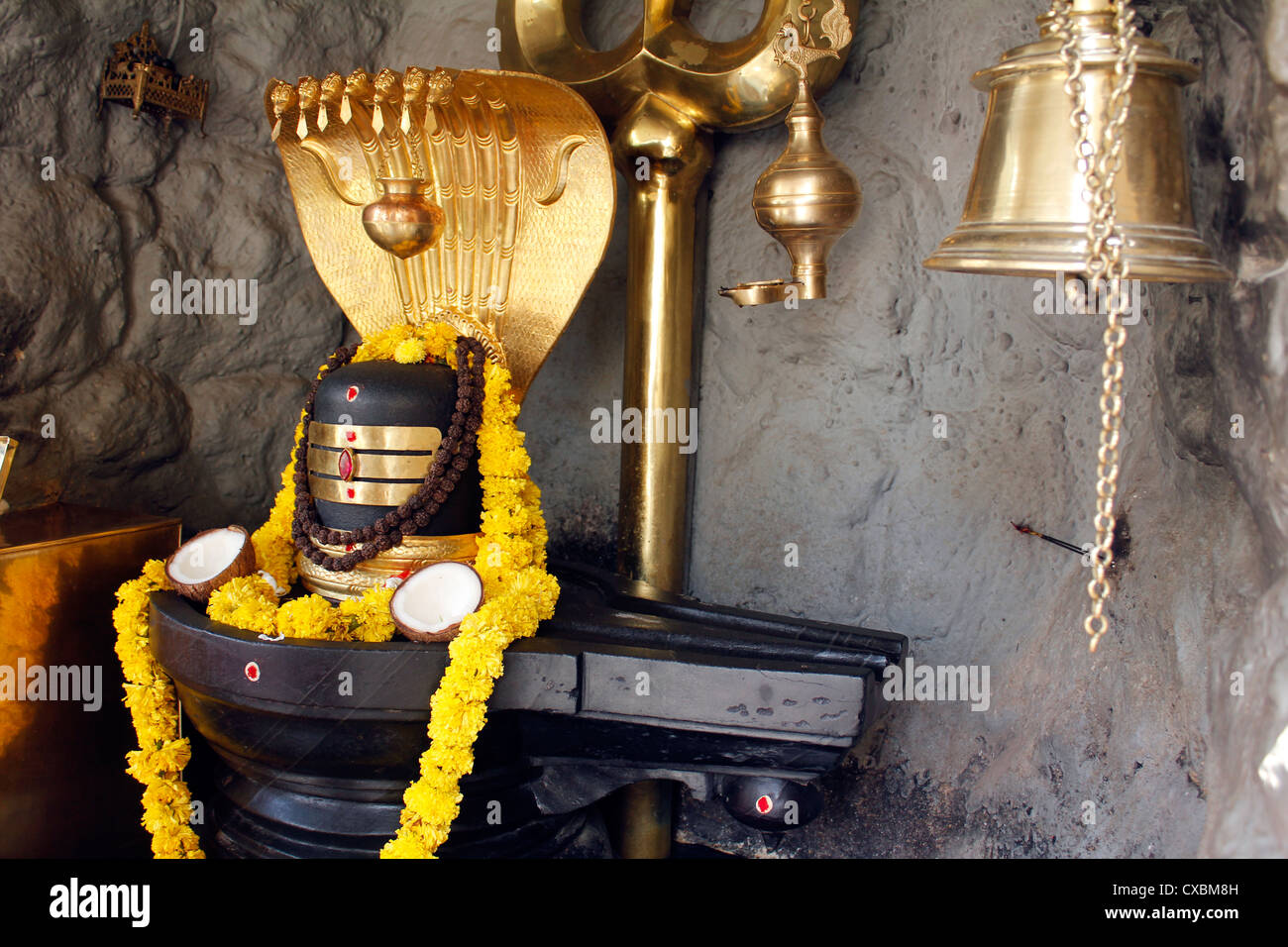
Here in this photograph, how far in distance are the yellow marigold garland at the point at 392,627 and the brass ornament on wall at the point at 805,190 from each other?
0.74m

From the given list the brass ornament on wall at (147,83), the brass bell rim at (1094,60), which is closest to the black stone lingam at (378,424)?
the brass ornament on wall at (147,83)

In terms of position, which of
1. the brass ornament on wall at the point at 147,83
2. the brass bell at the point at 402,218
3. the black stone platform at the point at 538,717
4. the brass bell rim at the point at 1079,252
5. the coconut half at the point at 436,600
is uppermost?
the brass ornament on wall at the point at 147,83

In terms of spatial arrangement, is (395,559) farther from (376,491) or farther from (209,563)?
(209,563)

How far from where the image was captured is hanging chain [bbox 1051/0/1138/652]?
155cm

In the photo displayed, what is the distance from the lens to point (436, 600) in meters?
2.47

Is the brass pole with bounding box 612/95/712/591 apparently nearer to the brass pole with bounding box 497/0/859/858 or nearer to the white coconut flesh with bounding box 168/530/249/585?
the brass pole with bounding box 497/0/859/858

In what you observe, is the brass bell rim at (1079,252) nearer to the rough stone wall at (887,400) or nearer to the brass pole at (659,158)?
the rough stone wall at (887,400)

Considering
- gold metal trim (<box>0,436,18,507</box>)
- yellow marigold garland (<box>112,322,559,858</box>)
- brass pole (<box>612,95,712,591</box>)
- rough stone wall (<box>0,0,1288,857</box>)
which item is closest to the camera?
rough stone wall (<box>0,0,1288,857</box>)

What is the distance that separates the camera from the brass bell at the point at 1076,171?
1614mm

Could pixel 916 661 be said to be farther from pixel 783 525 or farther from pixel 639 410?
pixel 639 410

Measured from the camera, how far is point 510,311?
300 centimetres

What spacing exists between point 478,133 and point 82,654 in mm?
1750

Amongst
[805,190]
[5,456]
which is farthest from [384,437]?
[805,190]

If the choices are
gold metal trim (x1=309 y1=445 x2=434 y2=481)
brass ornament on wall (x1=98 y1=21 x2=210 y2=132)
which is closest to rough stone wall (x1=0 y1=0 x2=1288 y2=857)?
brass ornament on wall (x1=98 y1=21 x2=210 y2=132)
